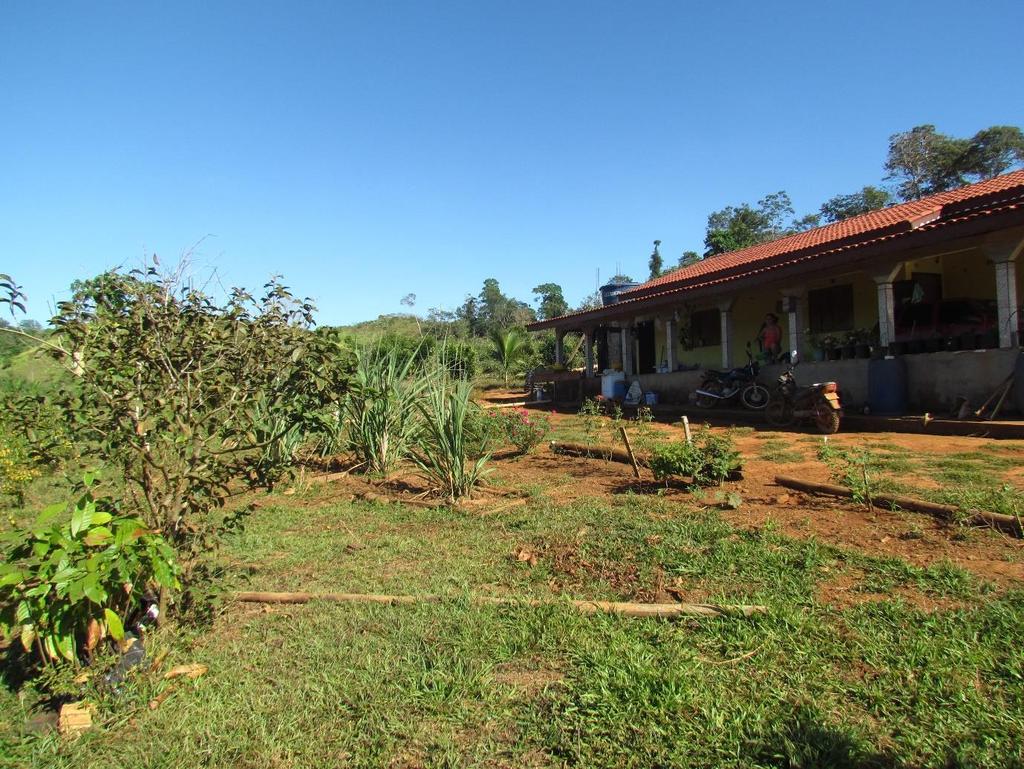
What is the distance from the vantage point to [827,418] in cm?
927

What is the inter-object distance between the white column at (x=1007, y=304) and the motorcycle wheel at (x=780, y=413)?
113 inches

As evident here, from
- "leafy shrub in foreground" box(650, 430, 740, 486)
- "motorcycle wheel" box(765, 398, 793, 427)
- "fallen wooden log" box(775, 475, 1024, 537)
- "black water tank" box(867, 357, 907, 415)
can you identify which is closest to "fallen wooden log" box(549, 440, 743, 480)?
"leafy shrub in foreground" box(650, 430, 740, 486)

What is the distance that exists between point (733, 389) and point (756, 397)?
73cm

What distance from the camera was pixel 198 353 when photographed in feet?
10.1

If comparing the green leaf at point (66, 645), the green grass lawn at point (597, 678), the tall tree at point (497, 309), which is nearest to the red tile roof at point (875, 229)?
the green grass lawn at point (597, 678)

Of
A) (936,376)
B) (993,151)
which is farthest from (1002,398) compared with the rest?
(993,151)

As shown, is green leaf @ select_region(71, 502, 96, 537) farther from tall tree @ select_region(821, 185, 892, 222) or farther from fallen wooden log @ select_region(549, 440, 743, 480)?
tall tree @ select_region(821, 185, 892, 222)

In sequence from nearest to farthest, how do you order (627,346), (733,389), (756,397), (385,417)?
(385,417), (756,397), (733,389), (627,346)

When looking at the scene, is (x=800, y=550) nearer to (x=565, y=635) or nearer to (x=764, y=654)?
(x=764, y=654)

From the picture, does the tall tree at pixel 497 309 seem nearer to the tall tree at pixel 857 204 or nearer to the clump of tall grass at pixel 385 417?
the tall tree at pixel 857 204

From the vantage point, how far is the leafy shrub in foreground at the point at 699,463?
570 centimetres

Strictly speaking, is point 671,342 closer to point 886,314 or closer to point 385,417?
point 886,314

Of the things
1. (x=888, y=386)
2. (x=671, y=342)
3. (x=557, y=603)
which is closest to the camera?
(x=557, y=603)

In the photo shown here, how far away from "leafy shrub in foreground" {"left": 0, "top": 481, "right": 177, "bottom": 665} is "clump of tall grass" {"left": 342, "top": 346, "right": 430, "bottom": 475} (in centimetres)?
423
